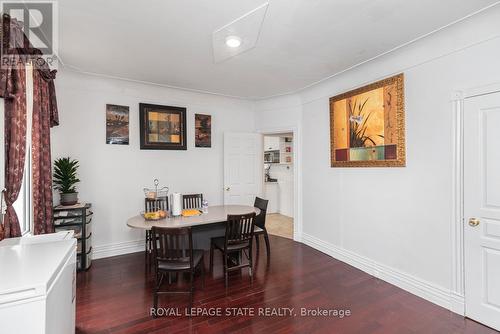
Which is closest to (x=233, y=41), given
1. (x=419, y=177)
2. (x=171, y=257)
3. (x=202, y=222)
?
A: (x=202, y=222)

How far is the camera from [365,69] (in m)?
3.35

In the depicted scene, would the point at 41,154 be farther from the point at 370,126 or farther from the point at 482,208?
the point at 482,208

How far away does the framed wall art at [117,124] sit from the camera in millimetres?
3924

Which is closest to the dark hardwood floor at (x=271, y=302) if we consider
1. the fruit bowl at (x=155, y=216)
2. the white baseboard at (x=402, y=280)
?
the white baseboard at (x=402, y=280)

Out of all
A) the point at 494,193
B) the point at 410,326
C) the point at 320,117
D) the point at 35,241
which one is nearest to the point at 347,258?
the point at 410,326

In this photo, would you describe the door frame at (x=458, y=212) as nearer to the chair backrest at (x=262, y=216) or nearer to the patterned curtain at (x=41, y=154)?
the chair backrest at (x=262, y=216)

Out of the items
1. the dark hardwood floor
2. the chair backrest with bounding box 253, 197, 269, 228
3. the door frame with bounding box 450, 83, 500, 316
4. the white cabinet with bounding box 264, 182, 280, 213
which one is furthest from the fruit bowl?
the white cabinet with bounding box 264, 182, 280, 213

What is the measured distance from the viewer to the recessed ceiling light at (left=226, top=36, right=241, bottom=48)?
2.63 m

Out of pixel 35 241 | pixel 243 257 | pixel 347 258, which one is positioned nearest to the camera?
pixel 35 241

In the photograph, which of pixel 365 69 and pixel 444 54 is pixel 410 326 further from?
pixel 365 69

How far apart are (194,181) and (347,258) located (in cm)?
296

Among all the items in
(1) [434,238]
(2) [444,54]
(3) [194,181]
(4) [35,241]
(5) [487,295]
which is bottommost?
(5) [487,295]

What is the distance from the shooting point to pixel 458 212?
2430mm

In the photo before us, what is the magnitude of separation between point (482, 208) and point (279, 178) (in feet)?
16.4
